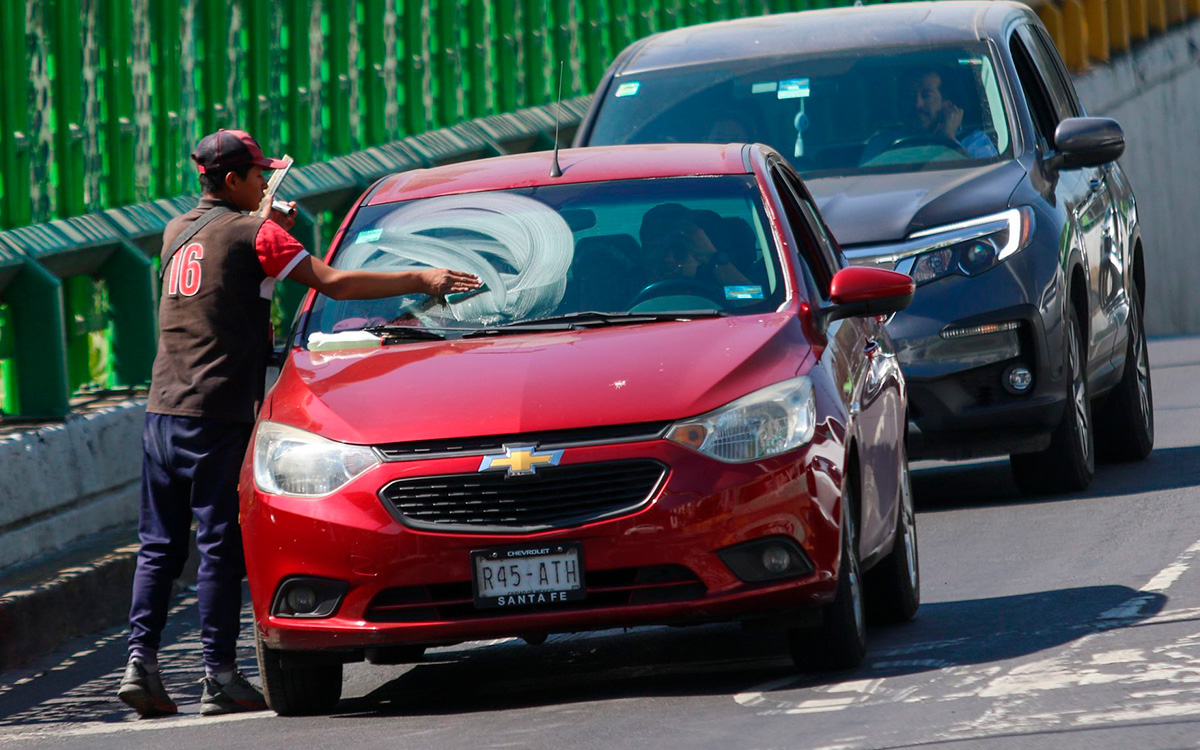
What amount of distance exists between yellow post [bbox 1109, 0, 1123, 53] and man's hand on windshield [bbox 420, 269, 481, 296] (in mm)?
29005

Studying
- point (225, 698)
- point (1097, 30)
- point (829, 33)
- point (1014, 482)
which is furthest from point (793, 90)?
point (1097, 30)

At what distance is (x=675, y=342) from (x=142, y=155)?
5748mm

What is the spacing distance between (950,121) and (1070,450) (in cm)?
167

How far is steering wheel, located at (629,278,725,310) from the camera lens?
7738 mm

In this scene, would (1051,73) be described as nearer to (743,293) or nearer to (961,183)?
(961,183)

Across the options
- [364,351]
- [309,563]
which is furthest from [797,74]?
[309,563]

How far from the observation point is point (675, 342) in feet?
23.8

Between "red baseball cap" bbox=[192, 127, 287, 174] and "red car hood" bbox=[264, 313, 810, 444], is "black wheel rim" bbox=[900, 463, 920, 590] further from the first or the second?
"red baseball cap" bbox=[192, 127, 287, 174]

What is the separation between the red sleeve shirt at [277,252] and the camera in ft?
24.9

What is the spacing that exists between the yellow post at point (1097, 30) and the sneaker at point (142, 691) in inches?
1110

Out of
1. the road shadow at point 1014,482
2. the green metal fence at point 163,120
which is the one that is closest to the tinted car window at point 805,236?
the road shadow at point 1014,482

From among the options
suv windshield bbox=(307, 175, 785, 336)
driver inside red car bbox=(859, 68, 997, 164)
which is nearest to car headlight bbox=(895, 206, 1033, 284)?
driver inside red car bbox=(859, 68, 997, 164)

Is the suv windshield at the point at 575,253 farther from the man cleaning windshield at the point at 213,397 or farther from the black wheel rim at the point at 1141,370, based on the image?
the black wheel rim at the point at 1141,370

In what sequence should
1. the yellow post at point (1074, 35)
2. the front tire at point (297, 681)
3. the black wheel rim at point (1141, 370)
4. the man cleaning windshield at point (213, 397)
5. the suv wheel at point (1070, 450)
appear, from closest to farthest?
the front tire at point (297, 681)
the man cleaning windshield at point (213, 397)
the suv wheel at point (1070, 450)
the black wheel rim at point (1141, 370)
the yellow post at point (1074, 35)
